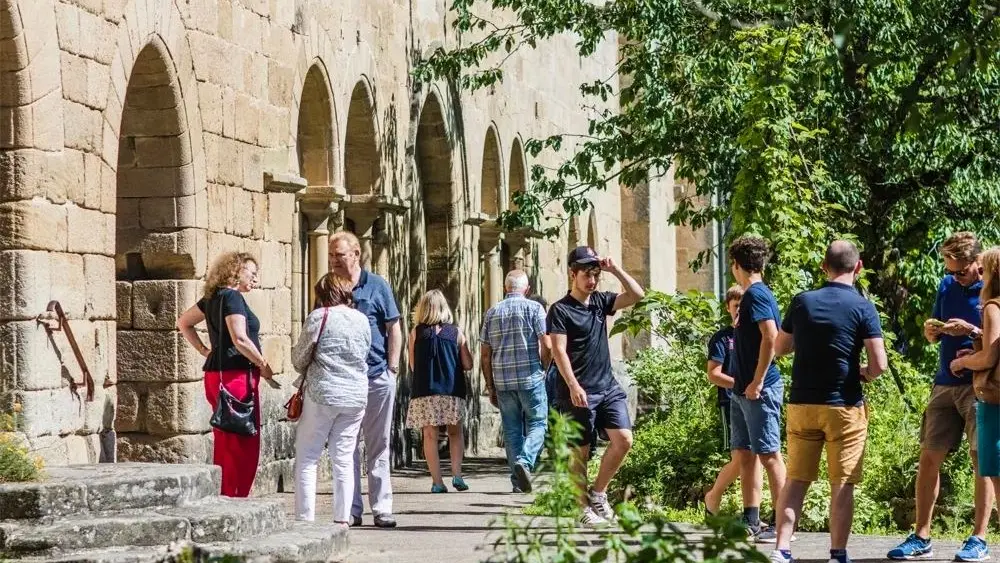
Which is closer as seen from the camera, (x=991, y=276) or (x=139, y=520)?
(x=139, y=520)

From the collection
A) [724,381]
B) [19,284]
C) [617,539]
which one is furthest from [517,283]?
[617,539]

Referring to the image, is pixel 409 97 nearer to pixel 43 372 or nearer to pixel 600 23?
pixel 600 23

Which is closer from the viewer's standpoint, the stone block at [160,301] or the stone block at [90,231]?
the stone block at [90,231]

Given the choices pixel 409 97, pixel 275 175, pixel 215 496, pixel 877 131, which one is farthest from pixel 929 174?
pixel 215 496

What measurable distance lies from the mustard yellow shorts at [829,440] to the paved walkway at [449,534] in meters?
0.64

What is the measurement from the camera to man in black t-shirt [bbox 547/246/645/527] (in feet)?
30.8

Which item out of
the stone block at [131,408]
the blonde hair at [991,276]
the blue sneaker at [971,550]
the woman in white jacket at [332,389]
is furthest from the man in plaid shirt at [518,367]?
the blonde hair at [991,276]

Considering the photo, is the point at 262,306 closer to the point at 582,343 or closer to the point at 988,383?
the point at 582,343

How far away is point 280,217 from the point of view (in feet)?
40.3

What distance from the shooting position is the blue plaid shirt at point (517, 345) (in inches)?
440

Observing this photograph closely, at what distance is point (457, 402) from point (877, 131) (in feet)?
14.3

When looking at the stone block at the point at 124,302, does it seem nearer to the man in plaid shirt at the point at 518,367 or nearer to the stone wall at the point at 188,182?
the stone wall at the point at 188,182

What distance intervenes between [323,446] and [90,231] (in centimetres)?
171

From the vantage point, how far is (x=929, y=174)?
578 inches
